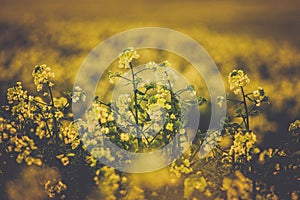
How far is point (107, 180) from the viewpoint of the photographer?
196cm

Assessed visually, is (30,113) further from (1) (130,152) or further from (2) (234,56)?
(2) (234,56)

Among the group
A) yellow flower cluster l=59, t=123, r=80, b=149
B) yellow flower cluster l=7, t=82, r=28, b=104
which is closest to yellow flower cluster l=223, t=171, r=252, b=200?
yellow flower cluster l=59, t=123, r=80, b=149

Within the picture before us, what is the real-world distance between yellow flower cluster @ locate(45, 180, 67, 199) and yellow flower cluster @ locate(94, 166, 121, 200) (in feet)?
0.58

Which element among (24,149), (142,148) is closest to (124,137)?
(142,148)

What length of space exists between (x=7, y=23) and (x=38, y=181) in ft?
2.85

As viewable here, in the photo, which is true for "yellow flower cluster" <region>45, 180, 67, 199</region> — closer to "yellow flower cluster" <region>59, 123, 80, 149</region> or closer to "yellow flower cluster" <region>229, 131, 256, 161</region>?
"yellow flower cluster" <region>59, 123, 80, 149</region>

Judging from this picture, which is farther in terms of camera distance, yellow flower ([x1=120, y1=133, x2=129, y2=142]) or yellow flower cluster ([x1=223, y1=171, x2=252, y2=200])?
yellow flower cluster ([x1=223, y1=171, x2=252, y2=200])

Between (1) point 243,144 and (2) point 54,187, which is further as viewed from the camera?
(2) point 54,187

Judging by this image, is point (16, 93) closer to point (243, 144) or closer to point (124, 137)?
point (124, 137)

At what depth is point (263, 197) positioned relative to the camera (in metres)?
2.07

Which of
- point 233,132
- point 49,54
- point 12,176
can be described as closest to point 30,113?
point 12,176

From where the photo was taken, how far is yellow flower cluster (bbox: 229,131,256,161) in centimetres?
189

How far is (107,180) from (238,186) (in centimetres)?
55

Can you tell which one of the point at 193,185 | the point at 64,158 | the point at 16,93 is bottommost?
the point at 193,185
